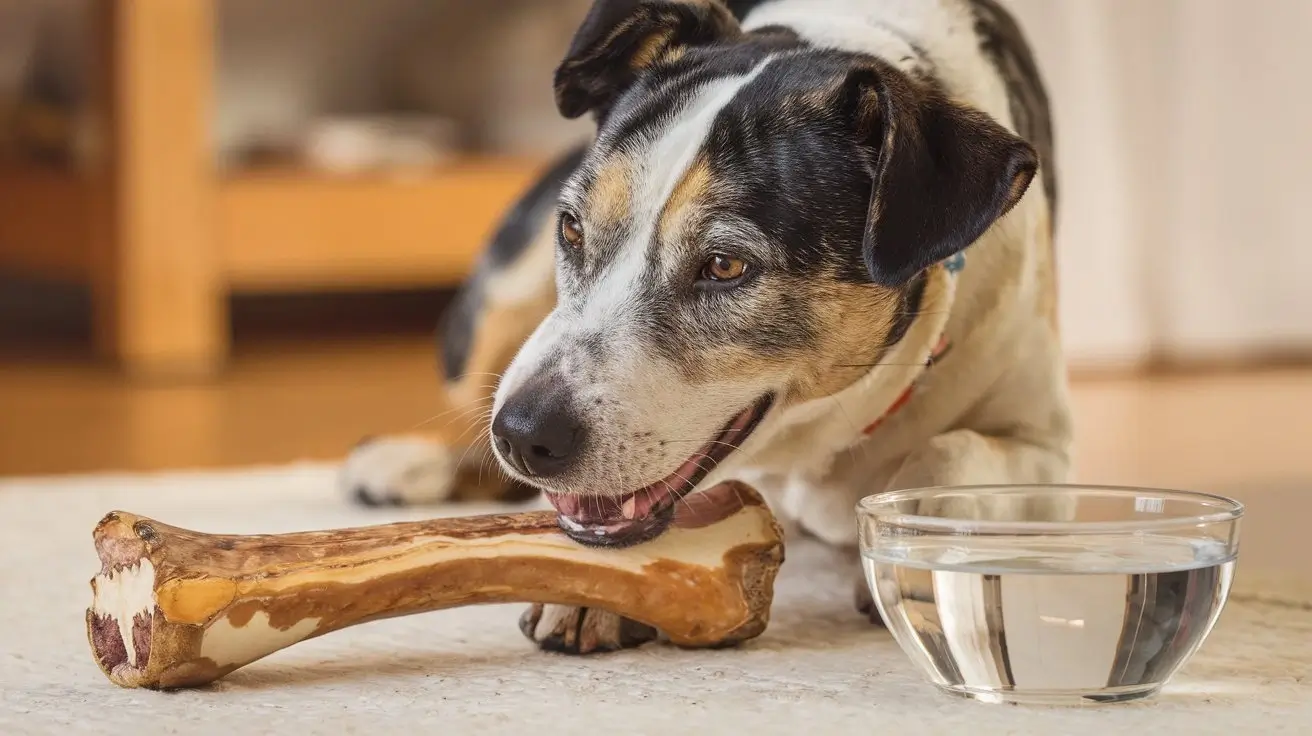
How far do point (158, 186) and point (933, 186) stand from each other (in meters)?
3.52

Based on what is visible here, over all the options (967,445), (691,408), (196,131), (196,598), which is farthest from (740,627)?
(196,131)

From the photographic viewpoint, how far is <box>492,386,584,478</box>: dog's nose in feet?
4.61

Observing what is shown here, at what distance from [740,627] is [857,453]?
40 centimetres

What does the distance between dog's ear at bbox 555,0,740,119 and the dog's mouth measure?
1.70 ft

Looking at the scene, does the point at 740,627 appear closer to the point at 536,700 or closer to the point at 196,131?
the point at 536,700

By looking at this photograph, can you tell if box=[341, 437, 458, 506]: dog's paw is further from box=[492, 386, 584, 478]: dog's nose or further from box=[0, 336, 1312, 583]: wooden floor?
box=[492, 386, 584, 478]: dog's nose

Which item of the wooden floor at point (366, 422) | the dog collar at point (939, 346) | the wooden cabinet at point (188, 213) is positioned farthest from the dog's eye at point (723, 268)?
the wooden cabinet at point (188, 213)

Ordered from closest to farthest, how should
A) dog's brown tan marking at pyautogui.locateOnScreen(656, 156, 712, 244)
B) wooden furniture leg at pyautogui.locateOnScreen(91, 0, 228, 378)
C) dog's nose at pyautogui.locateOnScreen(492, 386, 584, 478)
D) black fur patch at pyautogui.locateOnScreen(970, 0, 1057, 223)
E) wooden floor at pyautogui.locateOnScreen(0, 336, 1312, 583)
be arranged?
dog's nose at pyautogui.locateOnScreen(492, 386, 584, 478)
dog's brown tan marking at pyautogui.locateOnScreen(656, 156, 712, 244)
black fur patch at pyautogui.locateOnScreen(970, 0, 1057, 223)
wooden floor at pyautogui.locateOnScreen(0, 336, 1312, 583)
wooden furniture leg at pyautogui.locateOnScreen(91, 0, 228, 378)

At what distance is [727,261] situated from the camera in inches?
59.9

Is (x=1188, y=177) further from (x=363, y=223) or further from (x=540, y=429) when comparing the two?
(x=540, y=429)

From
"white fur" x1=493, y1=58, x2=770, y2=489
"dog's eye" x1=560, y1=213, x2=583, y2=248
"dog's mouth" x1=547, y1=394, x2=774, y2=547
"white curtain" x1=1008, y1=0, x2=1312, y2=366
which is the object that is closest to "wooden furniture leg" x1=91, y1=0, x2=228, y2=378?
"white curtain" x1=1008, y1=0, x2=1312, y2=366

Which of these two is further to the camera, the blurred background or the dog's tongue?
the blurred background

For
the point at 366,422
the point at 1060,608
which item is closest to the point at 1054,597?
the point at 1060,608

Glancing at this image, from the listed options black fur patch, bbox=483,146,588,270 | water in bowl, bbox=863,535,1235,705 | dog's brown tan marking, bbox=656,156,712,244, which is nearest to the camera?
water in bowl, bbox=863,535,1235,705
